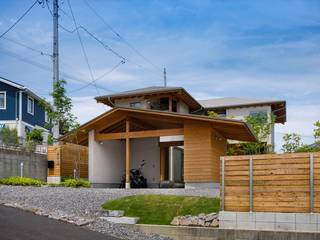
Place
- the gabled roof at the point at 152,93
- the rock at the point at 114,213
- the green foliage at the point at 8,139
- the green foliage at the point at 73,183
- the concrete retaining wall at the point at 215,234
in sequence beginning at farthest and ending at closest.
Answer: the gabled roof at the point at 152,93, the green foliage at the point at 8,139, the green foliage at the point at 73,183, the rock at the point at 114,213, the concrete retaining wall at the point at 215,234

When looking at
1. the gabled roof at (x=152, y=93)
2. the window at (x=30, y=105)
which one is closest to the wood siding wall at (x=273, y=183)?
the gabled roof at (x=152, y=93)

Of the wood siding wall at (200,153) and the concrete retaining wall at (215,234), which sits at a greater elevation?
the wood siding wall at (200,153)

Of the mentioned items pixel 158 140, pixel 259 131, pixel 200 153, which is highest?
pixel 259 131

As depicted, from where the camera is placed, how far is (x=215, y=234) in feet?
37.4

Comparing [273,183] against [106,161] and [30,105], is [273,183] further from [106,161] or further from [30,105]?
[30,105]

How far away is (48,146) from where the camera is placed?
23.9 meters

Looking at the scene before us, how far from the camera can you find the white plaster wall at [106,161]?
22.8 meters

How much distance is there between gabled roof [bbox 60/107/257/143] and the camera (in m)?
19.4

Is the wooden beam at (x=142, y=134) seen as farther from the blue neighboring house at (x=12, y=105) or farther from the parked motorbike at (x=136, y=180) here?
the blue neighboring house at (x=12, y=105)

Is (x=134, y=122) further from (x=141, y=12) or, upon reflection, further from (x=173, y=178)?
(x=141, y=12)

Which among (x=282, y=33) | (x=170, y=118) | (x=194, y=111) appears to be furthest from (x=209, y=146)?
(x=194, y=111)

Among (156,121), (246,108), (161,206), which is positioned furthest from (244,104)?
(161,206)

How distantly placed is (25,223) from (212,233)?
15.0ft

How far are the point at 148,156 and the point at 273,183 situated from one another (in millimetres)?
14145
